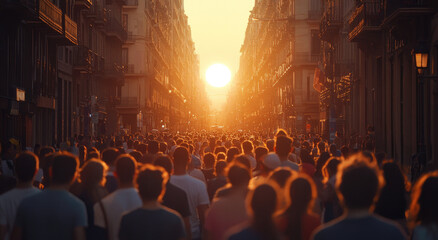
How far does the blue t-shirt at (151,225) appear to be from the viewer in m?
5.54

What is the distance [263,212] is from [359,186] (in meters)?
0.60

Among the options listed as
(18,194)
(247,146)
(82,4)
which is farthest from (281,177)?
(82,4)

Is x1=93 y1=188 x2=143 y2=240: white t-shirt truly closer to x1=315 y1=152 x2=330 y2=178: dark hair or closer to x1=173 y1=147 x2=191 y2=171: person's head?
x1=173 y1=147 x2=191 y2=171: person's head

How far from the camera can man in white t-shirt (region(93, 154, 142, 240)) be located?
7.09m

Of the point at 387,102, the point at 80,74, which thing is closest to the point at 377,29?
the point at 387,102

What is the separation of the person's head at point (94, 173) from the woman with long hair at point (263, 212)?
325 centimetres

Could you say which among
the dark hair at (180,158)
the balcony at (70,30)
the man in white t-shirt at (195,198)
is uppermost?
the balcony at (70,30)

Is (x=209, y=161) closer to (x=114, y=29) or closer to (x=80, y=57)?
(x=80, y=57)

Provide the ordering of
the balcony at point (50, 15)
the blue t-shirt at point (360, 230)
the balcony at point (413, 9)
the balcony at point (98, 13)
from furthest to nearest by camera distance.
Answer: the balcony at point (98, 13) → the balcony at point (50, 15) → the balcony at point (413, 9) → the blue t-shirt at point (360, 230)

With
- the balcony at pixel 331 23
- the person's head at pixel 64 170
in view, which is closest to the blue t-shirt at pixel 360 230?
the person's head at pixel 64 170

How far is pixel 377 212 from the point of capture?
877 centimetres

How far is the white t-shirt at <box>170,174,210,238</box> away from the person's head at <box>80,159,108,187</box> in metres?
1.26

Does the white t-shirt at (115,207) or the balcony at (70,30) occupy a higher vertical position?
the balcony at (70,30)

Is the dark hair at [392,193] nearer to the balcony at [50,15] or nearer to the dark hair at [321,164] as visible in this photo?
the dark hair at [321,164]
